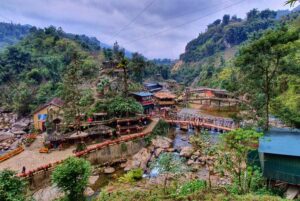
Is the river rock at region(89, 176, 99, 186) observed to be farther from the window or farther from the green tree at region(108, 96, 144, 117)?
the window

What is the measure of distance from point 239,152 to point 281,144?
16.6 feet

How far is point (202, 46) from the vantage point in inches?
5512

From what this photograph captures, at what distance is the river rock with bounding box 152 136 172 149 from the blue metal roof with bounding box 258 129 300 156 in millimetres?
15333

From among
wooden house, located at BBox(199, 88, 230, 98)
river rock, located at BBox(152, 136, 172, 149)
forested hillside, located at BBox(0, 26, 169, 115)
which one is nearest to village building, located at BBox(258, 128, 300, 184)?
river rock, located at BBox(152, 136, 172, 149)

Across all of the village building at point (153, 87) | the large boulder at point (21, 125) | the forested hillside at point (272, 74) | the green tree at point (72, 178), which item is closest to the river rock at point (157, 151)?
the forested hillside at point (272, 74)

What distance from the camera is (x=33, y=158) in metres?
23.6

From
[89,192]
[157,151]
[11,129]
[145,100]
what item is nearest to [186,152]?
[157,151]

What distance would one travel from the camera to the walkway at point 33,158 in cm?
2188

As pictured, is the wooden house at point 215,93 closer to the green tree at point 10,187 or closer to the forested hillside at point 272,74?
the forested hillside at point 272,74

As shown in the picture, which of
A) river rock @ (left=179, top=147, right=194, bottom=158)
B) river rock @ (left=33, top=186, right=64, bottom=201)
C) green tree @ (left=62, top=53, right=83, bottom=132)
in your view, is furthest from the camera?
green tree @ (left=62, top=53, right=83, bottom=132)

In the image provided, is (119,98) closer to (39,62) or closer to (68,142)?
(68,142)

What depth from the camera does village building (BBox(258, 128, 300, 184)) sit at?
14719mm

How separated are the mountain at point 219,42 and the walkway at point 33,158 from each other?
81257mm

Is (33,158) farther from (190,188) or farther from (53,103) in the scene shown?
(190,188)
